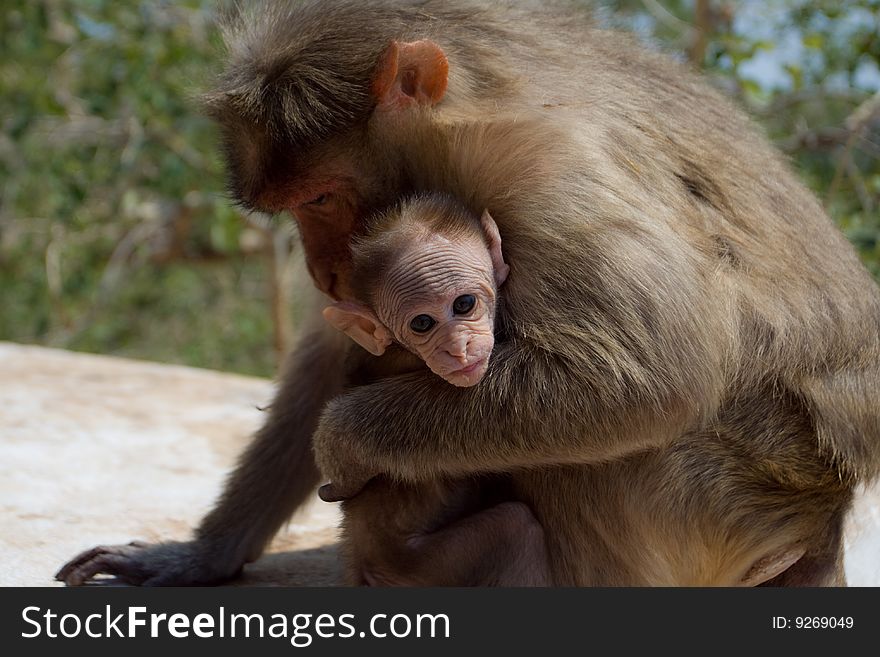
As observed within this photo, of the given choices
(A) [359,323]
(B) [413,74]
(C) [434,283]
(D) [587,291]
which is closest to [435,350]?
(C) [434,283]

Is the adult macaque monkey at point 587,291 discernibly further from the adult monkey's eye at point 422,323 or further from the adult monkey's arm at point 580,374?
the adult monkey's eye at point 422,323

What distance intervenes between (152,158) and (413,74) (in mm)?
6348

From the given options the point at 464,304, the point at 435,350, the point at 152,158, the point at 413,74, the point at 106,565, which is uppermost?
the point at 413,74

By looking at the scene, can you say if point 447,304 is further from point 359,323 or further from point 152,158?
point 152,158

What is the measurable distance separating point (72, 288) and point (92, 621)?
7000mm

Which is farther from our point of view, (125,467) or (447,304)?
(125,467)

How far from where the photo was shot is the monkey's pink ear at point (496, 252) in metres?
3.21

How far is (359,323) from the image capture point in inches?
131

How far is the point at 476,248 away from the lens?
10.3 ft

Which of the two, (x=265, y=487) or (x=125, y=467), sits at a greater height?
(x=265, y=487)

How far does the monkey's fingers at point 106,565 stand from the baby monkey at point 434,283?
1414mm

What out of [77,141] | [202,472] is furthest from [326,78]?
[77,141]

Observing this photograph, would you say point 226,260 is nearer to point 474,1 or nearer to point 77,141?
point 77,141

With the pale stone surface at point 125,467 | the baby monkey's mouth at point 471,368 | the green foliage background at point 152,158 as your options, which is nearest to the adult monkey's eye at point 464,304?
the baby monkey's mouth at point 471,368
